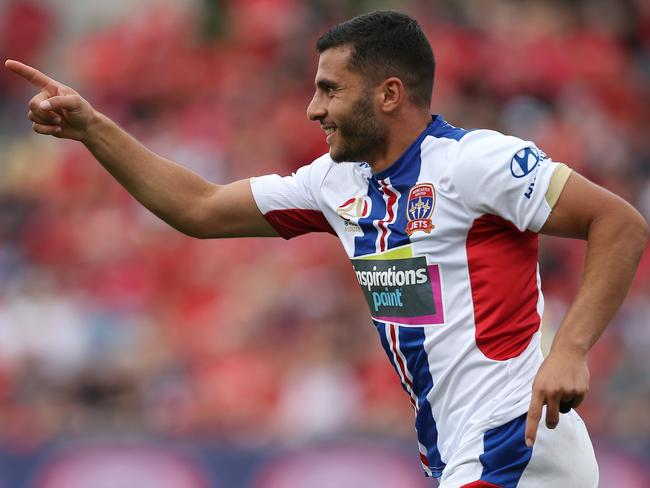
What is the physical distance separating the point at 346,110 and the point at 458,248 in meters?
0.61

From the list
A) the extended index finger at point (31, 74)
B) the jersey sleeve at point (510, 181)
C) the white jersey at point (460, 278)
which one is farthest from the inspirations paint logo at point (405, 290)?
the extended index finger at point (31, 74)

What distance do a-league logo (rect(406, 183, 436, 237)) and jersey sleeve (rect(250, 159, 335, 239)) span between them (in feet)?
1.63

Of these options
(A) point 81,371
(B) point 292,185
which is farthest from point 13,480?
(B) point 292,185

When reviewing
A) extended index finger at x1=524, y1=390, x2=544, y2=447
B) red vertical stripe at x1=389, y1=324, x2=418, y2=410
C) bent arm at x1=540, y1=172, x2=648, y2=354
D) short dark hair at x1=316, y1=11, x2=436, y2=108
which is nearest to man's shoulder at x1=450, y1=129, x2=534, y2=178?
bent arm at x1=540, y1=172, x2=648, y2=354

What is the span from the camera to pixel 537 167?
13.8ft

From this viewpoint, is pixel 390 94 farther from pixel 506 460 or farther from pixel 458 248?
pixel 506 460

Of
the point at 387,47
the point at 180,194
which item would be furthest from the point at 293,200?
the point at 387,47

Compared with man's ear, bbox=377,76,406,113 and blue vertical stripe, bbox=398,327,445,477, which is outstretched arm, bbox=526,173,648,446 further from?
man's ear, bbox=377,76,406,113

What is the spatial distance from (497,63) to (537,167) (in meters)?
8.21

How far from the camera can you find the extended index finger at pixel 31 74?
466cm

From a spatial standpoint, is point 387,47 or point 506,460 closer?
point 506,460

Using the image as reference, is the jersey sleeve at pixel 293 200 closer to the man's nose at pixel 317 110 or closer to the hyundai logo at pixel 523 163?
the man's nose at pixel 317 110

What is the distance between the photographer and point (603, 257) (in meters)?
4.12

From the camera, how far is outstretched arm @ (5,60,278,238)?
4930 millimetres
